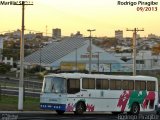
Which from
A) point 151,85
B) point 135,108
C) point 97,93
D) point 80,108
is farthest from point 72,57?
point 80,108

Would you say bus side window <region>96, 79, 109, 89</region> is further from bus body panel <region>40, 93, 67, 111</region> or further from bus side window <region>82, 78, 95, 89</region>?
bus body panel <region>40, 93, 67, 111</region>

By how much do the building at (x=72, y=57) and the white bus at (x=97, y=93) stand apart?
4052 inches

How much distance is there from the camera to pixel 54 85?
123ft

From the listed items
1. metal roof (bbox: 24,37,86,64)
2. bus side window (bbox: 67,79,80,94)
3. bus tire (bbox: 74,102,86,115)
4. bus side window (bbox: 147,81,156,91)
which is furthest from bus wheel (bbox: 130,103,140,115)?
metal roof (bbox: 24,37,86,64)

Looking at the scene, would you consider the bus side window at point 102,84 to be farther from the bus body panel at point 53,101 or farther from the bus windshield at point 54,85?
the bus body panel at point 53,101

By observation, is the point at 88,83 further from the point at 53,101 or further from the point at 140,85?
the point at 140,85

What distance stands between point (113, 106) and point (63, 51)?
419ft

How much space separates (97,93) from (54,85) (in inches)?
137

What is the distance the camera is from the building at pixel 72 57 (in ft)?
498

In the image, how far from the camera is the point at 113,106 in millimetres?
41031

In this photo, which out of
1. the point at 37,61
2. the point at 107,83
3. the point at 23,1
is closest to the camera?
the point at 107,83

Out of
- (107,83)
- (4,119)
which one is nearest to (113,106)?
(107,83)

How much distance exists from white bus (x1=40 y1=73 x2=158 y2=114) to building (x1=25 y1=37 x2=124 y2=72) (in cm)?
10292

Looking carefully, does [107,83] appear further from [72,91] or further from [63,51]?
[63,51]
